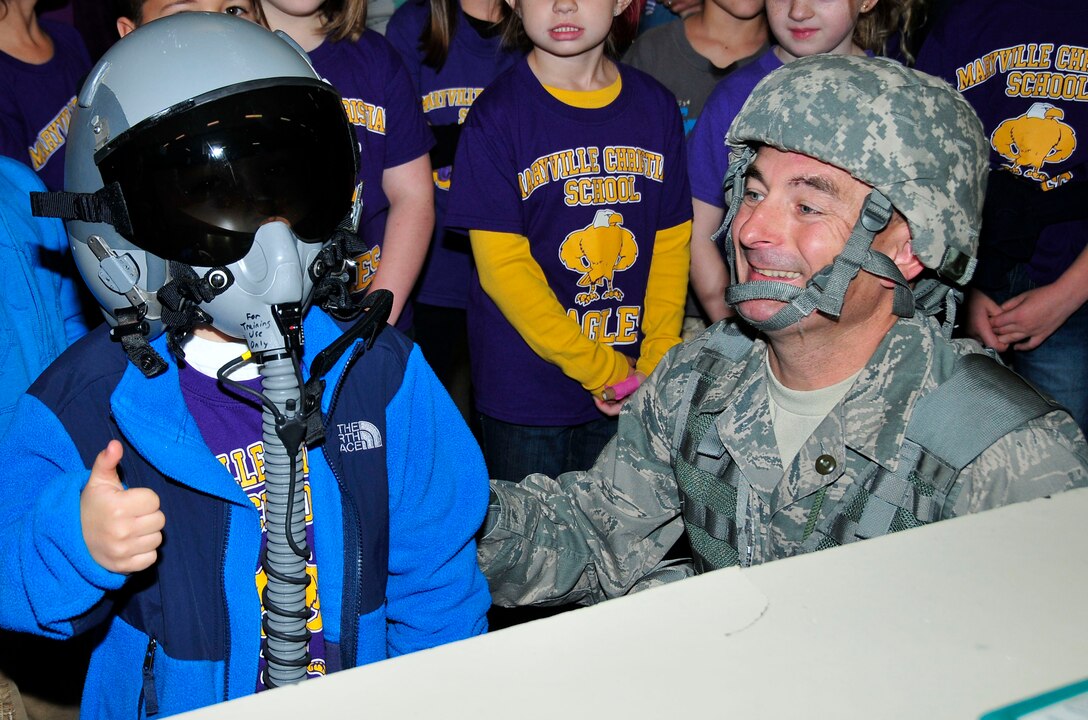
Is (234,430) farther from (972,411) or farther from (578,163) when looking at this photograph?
(578,163)

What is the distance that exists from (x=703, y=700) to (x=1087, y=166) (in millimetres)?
2852

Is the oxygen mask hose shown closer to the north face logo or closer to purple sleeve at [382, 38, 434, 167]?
the north face logo

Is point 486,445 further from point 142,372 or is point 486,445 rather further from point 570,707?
point 570,707

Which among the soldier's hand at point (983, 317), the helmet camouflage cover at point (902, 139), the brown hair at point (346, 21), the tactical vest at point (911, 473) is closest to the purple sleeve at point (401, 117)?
the brown hair at point (346, 21)

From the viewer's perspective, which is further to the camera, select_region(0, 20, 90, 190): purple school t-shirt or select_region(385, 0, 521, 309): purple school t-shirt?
select_region(385, 0, 521, 309): purple school t-shirt

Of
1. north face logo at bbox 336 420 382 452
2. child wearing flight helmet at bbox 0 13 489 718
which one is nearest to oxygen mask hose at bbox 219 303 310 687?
child wearing flight helmet at bbox 0 13 489 718

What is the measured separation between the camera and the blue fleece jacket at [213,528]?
154cm

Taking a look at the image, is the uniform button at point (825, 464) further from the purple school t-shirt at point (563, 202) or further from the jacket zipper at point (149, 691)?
the jacket zipper at point (149, 691)

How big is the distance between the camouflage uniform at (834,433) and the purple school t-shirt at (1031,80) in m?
1.18

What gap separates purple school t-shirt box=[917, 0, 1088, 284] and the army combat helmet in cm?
117

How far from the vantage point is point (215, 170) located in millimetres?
1633

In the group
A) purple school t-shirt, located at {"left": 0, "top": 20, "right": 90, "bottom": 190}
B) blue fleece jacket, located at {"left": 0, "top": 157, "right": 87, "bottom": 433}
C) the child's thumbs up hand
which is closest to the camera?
the child's thumbs up hand

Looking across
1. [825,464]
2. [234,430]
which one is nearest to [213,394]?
[234,430]

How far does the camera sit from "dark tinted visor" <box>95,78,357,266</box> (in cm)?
162
